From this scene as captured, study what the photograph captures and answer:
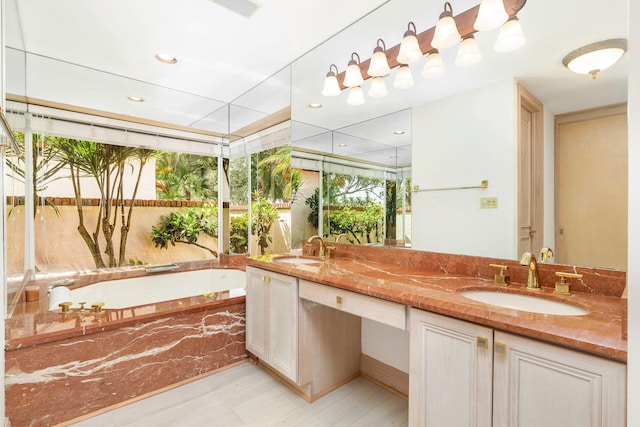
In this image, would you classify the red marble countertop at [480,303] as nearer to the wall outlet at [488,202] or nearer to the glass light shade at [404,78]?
the wall outlet at [488,202]

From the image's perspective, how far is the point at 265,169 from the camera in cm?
344

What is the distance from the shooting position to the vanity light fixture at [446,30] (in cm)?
157

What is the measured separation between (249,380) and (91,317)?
109cm

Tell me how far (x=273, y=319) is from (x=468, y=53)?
193cm

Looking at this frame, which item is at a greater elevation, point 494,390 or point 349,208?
point 349,208

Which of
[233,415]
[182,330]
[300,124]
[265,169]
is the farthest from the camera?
[265,169]

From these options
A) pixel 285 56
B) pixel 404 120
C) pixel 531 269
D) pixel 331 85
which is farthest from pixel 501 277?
pixel 285 56

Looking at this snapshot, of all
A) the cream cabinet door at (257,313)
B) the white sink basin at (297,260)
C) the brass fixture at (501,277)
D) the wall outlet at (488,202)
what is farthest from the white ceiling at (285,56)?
the cream cabinet door at (257,313)

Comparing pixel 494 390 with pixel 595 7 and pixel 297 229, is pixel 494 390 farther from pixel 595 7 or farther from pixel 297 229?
pixel 297 229

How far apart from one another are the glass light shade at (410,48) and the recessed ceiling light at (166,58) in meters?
1.82

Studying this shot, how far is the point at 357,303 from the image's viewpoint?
1480 mm

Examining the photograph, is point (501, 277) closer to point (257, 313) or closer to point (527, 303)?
point (527, 303)

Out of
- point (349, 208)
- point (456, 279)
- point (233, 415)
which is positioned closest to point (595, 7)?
point (456, 279)

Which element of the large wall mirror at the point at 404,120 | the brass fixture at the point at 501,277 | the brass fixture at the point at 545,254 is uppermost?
the large wall mirror at the point at 404,120
